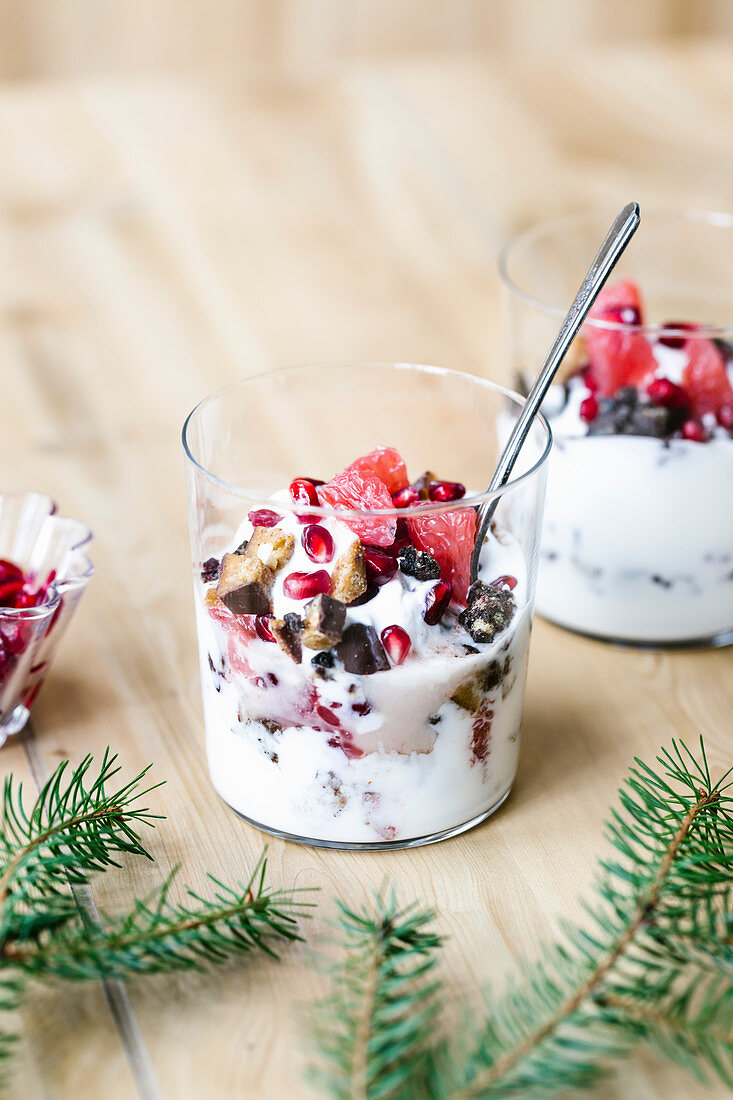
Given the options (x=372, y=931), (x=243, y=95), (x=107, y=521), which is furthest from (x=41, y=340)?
(x=372, y=931)

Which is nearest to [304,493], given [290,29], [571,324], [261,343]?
[571,324]

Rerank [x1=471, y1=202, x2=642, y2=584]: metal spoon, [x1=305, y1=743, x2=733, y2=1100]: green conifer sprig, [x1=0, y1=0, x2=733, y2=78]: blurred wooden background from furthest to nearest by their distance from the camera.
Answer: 1. [x1=0, y1=0, x2=733, y2=78]: blurred wooden background
2. [x1=471, y1=202, x2=642, y2=584]: metal spoon
3. [x1=305, y1=743, x2=733, y2=1100]: green conifer sprig

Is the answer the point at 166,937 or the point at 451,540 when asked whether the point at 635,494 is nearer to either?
the point at 451,540

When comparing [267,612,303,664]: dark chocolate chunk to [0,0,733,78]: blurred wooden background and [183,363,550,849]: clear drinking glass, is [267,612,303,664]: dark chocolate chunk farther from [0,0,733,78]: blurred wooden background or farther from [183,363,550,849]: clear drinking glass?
[0,0,733,78]: blurred wooden background

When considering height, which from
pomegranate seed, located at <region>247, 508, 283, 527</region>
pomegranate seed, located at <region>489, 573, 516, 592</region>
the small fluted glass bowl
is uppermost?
pomegranate seed, located at <region>247, 508, 283, 527</region>

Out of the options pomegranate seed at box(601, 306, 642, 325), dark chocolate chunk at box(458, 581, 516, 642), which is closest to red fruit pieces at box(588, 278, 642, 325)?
pomegranate seed at box(601, 306, 642, 325)

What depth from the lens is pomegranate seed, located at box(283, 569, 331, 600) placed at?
37.0 inches

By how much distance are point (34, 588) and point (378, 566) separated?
45cm

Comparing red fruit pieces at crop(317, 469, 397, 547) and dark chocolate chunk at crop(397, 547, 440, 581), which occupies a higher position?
red fruit pieces at crop(317, 469, 397, 547)

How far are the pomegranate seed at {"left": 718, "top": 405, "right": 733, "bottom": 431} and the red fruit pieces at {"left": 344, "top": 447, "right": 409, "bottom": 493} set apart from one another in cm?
37

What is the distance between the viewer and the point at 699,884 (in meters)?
0.95

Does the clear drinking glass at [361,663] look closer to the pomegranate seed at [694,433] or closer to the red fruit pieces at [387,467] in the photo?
the red fruit pieces at [387,467]

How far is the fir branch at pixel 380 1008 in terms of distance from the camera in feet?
2.58

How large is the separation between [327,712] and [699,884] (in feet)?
1.03
